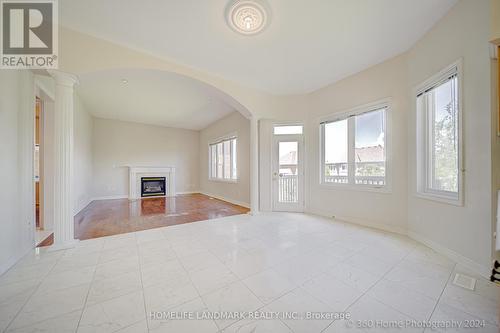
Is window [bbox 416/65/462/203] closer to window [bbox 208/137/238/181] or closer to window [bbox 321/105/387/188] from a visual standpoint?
window [bbox 321/105/387/188]

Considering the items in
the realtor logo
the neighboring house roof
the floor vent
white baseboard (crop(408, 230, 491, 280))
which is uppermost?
the realtor logo

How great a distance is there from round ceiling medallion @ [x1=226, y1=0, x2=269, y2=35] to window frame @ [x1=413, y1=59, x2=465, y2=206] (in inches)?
90.8

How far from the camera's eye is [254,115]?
414 cm

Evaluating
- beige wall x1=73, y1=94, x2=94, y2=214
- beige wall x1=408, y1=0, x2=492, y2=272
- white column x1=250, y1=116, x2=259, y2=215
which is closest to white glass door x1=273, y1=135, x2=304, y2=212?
white column x1=250, y1=116, x2=259, y2=215

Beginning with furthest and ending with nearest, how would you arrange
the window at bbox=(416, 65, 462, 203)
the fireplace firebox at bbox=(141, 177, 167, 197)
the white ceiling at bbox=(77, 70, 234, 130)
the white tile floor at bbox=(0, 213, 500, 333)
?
the fireplace firebox at bbox=(141, 177, 167, 197)
the white ceiling at bbox=(77, 70, 234, 130)
the window at bbox=(416, 65, 462, 203)
the white tile floor at bbox=(0, 213, 500, 333)

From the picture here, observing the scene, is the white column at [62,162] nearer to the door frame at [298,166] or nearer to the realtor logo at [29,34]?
the realtor logo at [29,34]

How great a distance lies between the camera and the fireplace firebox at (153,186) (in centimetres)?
724

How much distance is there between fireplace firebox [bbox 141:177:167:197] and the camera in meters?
7.24

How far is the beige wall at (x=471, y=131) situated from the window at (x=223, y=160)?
4781 millimetres

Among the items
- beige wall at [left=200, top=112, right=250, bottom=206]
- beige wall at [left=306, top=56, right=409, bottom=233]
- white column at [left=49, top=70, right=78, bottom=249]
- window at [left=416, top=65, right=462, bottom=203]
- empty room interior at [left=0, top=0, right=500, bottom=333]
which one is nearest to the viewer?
empty room interior at [left=0, top=0, right=500, bottom=333]

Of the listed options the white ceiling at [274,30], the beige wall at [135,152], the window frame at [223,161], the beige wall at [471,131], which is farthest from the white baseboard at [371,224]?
the beige wall at [135,152]

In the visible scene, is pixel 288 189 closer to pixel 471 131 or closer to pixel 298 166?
pixel 298 166

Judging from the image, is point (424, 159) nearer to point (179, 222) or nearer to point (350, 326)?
point (350, 326)

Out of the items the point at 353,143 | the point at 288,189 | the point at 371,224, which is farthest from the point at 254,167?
the point at 371,224
